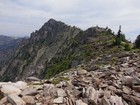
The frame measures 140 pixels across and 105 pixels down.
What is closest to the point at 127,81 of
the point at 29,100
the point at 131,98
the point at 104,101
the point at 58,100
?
the point at 131,98

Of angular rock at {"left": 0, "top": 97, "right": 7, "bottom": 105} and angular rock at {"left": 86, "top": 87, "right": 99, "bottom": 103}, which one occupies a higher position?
angular rock at {"left": 86, "top": 87, "right": 99, "bottom": 103}

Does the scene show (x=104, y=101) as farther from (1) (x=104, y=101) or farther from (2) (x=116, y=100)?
(2) (x=116, y=100)

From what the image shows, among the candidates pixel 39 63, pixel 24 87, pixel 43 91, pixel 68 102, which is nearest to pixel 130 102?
pixel 68 102

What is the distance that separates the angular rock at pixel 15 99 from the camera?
1786 centimetres

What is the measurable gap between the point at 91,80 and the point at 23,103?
20.6ft

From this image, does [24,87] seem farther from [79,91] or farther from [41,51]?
[41,51]

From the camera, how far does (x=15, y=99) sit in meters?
18.1

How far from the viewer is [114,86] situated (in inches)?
824

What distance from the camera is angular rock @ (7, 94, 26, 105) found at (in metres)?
17.9

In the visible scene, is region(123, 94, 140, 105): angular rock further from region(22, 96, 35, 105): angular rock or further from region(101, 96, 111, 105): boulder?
region(22, 96, 35, 105): angular rock

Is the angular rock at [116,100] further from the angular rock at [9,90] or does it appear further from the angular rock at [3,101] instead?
the angular rock at [3,101]

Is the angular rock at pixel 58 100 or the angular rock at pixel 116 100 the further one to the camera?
the angular rock at pixel 116 100

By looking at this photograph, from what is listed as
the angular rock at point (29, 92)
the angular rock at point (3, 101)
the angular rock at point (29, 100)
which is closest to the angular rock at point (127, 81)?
the angular rock at point (29, 92)

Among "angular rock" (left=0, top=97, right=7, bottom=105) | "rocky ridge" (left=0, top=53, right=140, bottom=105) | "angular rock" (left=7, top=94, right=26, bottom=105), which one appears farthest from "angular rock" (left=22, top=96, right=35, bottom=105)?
"angular rock" (left=0, top=97, right=7, bottom=105)
